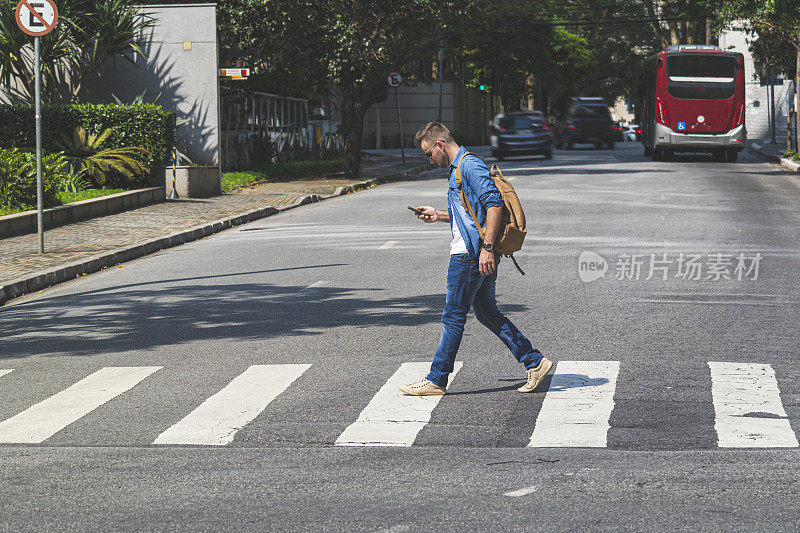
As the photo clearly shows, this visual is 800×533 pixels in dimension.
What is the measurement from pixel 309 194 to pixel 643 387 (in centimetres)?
1878

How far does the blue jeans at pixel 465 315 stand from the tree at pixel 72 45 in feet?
60.5

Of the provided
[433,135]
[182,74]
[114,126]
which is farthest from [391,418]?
[182,74]

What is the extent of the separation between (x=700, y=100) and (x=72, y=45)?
2031 centimetres

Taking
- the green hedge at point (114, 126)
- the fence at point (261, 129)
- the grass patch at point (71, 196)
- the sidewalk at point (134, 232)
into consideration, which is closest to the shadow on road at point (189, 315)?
the sidewalk at point (134, 232)

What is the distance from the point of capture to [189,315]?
11289 millimetres

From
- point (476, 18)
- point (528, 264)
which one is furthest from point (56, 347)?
point (476, 18)

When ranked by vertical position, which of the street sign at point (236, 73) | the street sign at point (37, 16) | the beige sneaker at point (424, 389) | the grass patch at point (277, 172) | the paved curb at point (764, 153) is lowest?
the beige sneaker at point (424, 389)

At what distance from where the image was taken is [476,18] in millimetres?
30641

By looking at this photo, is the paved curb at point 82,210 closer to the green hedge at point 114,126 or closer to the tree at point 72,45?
the green hedge at point 114,126

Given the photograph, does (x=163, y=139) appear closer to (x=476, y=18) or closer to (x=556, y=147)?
(x=476, y=18)

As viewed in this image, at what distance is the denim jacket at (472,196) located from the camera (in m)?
7.26

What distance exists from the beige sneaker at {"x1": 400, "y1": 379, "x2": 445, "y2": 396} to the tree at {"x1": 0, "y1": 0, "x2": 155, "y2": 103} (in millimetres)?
18484

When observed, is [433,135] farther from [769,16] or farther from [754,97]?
[754,97]

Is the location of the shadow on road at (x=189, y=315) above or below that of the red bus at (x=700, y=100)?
below
